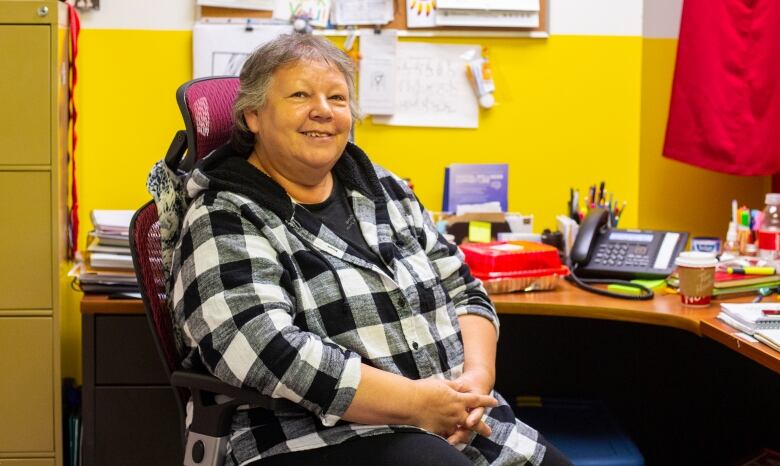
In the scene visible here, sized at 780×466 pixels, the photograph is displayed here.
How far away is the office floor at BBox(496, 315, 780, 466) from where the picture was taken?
2969 mm

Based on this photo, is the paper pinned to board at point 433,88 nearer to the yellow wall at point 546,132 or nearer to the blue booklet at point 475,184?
the yellow wall at point 546,132

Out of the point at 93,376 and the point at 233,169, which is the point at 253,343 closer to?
the point at 233,169

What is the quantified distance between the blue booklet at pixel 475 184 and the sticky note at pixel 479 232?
21 centimetres

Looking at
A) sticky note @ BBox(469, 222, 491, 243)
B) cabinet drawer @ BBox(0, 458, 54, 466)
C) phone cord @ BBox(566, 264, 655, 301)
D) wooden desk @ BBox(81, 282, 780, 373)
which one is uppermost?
sticky note @ BBox(469, 222, 491, 243)

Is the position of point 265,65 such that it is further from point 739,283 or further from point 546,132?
point 546,132

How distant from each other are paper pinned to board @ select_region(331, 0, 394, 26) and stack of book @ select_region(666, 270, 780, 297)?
46.3 inches

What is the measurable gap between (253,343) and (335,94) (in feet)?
1.79

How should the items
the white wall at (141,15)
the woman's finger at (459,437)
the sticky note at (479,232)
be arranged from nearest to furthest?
the woman's finger at (459,437) < the sticky note at (479,232) < the white wall at (141,15)

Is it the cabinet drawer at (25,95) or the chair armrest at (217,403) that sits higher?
the cabinet drawer at (25,95)

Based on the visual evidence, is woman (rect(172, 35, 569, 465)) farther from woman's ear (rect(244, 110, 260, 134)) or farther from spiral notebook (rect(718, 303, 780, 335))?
spiral notebook (rect(718, 303, 780, 335))

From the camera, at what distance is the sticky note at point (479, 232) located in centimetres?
271

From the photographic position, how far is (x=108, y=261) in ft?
8.02

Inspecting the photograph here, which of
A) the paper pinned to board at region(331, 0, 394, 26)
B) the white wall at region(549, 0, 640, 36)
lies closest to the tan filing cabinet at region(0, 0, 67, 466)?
the paper pinned to board at region(331, 0, 394, 26)

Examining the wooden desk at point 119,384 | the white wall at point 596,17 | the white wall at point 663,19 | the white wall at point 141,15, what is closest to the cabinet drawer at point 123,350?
the wooden desk at point 119,384
